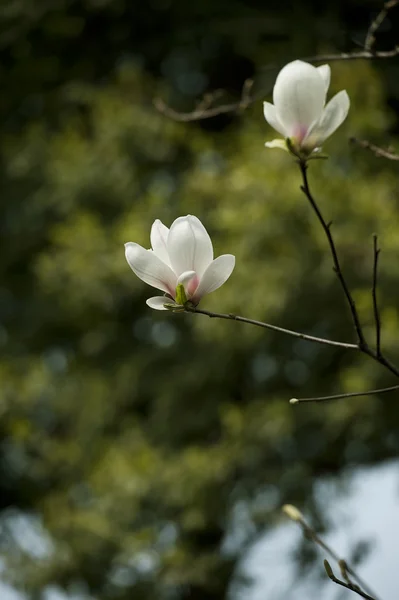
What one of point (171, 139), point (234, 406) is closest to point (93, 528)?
point (234, 406)

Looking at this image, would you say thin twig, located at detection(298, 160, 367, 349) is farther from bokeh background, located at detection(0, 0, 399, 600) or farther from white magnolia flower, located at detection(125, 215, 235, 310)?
bokeh background, located at detection(0, 0, 399, 600)

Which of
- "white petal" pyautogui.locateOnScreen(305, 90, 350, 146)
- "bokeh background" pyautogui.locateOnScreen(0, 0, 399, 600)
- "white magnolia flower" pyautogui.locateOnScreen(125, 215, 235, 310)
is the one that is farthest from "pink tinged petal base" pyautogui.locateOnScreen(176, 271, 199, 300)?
"bokeh background" pyautogui.locateOnScreen(0, 0, 399, 600)

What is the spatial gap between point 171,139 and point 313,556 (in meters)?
1.44

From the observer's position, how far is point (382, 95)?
2.68m

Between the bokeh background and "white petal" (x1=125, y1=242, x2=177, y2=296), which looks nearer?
"white petal" (x1=125, y1=242, x2=177, y2=296)

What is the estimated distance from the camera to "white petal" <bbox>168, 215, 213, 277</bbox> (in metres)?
0.47

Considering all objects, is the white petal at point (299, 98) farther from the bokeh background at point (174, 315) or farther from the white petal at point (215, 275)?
the bokeh background at point (174, 315)

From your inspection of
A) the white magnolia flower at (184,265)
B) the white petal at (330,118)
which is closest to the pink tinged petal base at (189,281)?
the white magnolia flower at (184,265)

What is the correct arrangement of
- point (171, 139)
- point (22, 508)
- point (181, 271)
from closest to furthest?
point (181, 271) < point (171, 139) < point (22, 508)

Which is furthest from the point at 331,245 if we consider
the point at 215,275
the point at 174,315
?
the point at 174,315

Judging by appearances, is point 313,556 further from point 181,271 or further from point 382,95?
point 181,271

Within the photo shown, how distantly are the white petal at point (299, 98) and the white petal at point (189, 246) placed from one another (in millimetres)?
80

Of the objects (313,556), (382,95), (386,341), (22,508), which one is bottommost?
(22,508)

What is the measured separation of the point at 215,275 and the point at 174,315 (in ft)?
7.71
